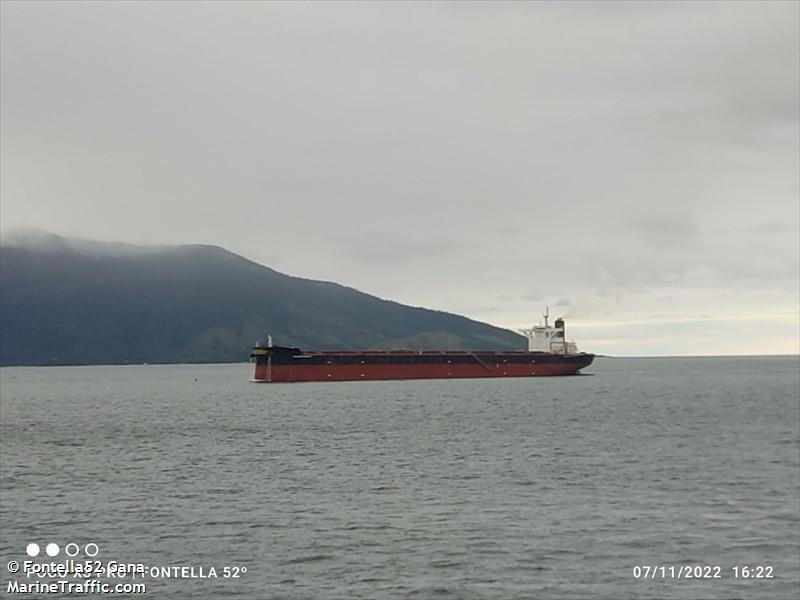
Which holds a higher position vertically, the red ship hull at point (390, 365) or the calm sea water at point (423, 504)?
the red ship hull at point (390, 365)

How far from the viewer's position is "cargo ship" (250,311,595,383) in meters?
133

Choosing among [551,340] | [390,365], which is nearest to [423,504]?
[390,365]

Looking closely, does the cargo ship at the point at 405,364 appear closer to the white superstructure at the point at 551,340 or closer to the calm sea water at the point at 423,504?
the white superstructure at the point at 551,340

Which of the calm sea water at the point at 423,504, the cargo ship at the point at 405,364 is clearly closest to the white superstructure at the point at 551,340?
the cargo ship at the point at 405,364

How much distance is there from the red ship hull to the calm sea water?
6274 centimetres

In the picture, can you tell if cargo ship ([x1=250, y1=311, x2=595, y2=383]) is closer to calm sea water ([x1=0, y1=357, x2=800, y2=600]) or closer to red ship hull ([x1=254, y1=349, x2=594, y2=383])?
red ship hull ([x1=254, y1=349, x2=594, y2=383])

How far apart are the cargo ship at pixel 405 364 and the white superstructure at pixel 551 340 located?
0.17 m

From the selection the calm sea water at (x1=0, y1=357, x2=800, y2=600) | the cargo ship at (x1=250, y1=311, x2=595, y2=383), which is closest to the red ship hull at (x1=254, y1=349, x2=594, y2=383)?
the cargo ship at (x1=250, y1=311, x2=595, y2=383)

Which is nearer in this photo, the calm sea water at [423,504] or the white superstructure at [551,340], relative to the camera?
the calm sea water at [423,504]

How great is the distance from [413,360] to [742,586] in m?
111

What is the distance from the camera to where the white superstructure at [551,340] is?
154 m

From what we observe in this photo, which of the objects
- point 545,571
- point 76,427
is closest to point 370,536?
point 545,571

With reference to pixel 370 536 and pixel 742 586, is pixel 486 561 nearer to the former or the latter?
pixel 370 536

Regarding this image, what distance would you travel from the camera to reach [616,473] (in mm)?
42031
